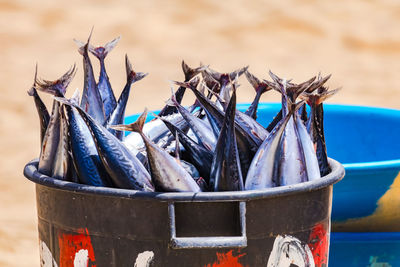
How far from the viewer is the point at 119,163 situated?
1.74 meters

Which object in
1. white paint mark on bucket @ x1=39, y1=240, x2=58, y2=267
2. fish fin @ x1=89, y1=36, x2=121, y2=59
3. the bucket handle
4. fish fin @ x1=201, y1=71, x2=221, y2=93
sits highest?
fish fin @ x1=89, y1=36, x2=121, y2=59

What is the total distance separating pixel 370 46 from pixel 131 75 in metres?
8.01

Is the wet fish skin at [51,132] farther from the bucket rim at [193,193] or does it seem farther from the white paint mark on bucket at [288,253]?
the white paint mark on bucket at [288,253]

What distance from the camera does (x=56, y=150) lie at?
6.08 feet

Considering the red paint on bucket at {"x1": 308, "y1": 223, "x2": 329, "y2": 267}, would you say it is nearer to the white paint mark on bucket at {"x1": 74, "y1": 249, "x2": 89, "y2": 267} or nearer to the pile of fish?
the pile of fish

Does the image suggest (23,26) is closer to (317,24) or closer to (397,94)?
(317,24)

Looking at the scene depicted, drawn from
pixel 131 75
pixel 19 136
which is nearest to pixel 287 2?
pixel 19 136

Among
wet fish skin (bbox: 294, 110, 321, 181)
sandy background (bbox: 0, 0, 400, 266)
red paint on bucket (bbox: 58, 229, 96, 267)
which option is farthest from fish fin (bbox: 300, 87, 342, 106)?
sandy background (bbox: 0, 0, 400, 266)

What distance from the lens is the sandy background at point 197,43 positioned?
299 inches

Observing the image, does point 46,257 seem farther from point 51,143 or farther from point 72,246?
point 51,143

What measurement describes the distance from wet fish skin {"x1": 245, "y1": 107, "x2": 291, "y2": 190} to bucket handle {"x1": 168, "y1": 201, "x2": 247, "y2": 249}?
5.5 inches

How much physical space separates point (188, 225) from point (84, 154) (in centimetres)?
38

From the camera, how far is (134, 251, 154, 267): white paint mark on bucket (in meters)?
1.66

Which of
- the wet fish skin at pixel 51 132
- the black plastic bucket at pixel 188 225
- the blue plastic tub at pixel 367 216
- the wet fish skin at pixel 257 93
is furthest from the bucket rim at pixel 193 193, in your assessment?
the blue plastic tub at pixel 367 216
